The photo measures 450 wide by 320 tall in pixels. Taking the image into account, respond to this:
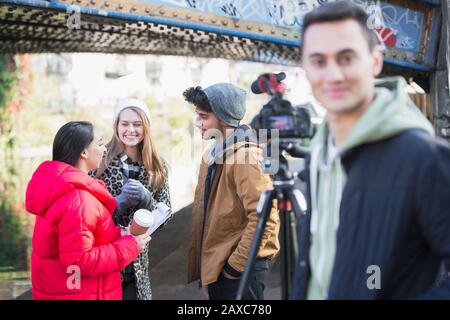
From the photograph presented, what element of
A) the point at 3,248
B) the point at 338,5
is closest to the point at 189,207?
the point at 3,248

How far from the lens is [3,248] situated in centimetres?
841

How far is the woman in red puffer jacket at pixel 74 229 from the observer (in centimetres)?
271

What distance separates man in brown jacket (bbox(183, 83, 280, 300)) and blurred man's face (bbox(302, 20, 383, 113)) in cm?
143

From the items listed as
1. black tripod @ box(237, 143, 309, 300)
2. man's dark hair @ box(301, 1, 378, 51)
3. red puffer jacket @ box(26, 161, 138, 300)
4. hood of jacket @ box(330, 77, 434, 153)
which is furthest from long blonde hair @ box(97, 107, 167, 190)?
hood of jacket @ box(330, 77, 434, 153)

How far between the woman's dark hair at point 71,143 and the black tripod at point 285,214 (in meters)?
1.31

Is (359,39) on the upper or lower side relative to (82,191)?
upper

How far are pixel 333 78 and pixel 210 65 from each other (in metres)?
20.1

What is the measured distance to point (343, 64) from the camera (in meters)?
→ 1.56

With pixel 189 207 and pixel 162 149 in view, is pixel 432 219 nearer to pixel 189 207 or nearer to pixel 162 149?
pixel 189 207

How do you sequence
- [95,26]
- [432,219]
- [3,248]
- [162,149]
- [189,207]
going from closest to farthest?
[432,219]
[95,26]
[3,248]
[189,207]
[162,149]

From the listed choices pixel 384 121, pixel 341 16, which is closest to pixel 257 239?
pixel 384 121

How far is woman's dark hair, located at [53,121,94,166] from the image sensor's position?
294 centimetres

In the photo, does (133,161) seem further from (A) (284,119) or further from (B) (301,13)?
(B) (301,13)

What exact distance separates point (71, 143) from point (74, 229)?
1.55 ft
